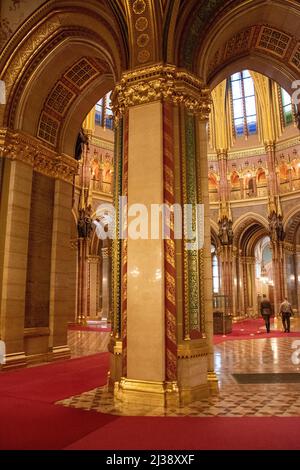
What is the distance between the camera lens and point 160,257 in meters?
6.13

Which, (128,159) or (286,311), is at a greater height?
(128,159)

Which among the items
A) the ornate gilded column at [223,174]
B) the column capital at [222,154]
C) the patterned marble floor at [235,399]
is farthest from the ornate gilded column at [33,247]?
the column capital at [222,154]

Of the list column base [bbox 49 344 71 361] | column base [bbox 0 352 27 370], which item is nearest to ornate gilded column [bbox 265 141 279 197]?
column base [bbox 49 344 71 361]

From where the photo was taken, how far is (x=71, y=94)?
10.7m

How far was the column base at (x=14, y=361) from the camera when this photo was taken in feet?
28.3

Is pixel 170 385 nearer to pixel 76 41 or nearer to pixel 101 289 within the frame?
pixel 76 41

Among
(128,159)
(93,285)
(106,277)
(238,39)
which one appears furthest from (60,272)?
(106,277)

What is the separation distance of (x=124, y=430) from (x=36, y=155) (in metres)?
7.61

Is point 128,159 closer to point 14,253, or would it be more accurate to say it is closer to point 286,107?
point 14,253

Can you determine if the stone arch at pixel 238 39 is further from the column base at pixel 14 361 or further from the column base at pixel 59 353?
the column base at pixel 59 353

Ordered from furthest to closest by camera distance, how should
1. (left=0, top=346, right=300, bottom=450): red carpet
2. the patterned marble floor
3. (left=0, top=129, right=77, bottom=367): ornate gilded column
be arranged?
(left=0, top=129, right=77, bottom=367): ornate gilded column < the patterned marble floor < (left=0, top=346, right=300, bottom=450): red carpet

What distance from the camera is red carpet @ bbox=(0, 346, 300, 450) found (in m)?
4.02

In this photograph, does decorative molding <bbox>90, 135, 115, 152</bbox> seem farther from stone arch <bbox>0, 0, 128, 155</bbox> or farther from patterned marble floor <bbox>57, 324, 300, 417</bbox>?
patterned marble floor <bbox>57, 324, 300, 417</bbox>

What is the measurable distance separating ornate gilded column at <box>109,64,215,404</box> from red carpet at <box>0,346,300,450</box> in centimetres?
100
